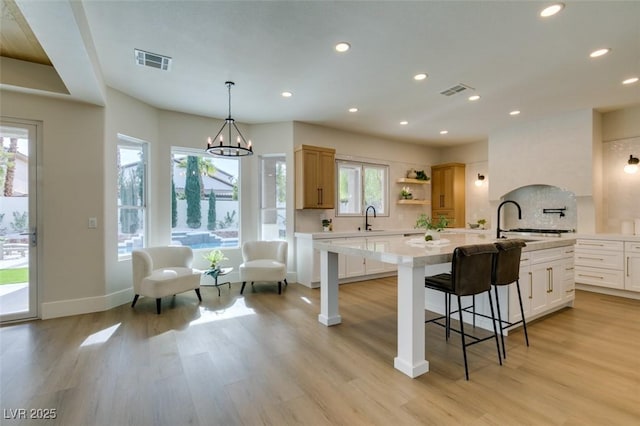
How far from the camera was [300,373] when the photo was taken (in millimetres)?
2355

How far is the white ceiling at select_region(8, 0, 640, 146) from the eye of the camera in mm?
2408

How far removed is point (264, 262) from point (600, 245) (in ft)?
17.3

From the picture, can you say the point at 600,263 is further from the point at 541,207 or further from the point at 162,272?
the point at 162,272

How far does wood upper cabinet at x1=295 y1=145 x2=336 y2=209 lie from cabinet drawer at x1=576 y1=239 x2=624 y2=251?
4091 mm

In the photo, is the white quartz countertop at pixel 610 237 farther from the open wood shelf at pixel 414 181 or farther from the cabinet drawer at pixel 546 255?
the open wood shelf at pixel 414 181

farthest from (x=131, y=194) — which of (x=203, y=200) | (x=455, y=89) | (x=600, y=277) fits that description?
(x=600, y=277)

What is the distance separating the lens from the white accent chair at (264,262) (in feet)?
15.4

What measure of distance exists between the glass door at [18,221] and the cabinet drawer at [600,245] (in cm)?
776

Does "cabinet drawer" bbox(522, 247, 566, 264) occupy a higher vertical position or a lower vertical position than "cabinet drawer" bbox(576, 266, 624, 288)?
higher

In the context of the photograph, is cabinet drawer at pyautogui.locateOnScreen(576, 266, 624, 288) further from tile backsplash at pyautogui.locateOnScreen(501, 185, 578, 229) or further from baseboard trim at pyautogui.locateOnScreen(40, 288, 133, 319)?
baseboard trim at pyautogui.locateOnScreen(40, 288, 133, 319)

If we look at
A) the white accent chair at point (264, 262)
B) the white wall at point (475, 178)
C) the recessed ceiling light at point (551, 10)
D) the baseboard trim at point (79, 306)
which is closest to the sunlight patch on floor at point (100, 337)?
the baseboard trim at point (79, 306)

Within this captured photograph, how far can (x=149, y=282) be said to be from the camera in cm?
381

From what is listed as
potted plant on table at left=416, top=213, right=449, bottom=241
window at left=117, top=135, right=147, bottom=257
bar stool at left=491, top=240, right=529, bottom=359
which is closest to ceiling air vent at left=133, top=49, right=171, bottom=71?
window at left=117, top=135, right=147, bottom=257

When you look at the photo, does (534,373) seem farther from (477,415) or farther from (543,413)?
(477,415)
